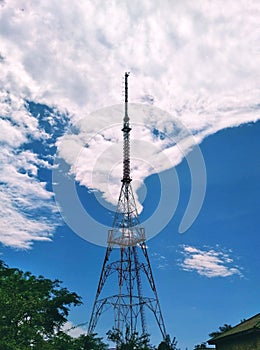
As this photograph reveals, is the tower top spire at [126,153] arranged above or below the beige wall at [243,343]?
above

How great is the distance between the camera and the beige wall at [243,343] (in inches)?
1025

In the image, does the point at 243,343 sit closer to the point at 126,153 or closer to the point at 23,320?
the point at 23,320

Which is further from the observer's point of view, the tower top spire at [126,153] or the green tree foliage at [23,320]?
the tower top spire at [126,153]

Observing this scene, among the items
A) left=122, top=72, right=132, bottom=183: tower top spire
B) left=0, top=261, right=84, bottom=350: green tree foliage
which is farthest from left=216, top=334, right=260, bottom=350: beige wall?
left=122, top=72, right=132, bottom=183: tower top spire

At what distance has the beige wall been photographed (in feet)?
85.4

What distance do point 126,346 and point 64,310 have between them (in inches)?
232

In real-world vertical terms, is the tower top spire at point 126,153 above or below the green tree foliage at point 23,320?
above

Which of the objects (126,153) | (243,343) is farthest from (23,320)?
(126,153)

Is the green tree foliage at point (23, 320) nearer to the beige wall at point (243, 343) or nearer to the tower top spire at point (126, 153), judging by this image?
the beige wall at point (243, 343)

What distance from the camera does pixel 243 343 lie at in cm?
2761

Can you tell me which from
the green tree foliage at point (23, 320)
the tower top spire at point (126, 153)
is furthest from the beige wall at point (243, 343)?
the tower top spire at point (126, 153)

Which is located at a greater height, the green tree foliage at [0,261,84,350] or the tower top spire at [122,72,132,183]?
the tower top spire at [122,72,132,183]

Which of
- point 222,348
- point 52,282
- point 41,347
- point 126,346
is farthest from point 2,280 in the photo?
point 222,348

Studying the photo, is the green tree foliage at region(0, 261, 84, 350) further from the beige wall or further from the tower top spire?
the tower top spire
